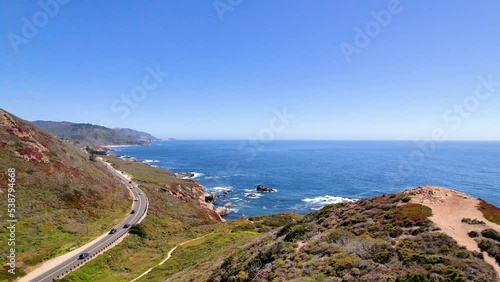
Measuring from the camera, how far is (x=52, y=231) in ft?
158

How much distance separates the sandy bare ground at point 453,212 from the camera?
59.5ft

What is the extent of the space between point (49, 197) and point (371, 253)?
64.0 meters

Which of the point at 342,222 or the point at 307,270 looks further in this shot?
the point at 342,222

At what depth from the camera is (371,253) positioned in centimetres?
1781

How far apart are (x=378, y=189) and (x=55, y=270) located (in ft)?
358

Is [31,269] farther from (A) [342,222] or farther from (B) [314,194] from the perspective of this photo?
(B) [314,194]

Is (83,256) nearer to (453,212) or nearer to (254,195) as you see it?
(453,212)

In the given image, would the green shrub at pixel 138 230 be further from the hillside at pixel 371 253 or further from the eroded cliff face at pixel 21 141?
the eroded cliff face at pixel 21 141

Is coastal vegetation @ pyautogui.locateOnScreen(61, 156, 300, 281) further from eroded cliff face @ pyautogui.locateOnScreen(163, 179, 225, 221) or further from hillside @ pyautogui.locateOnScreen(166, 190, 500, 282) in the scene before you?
hillside @ pyautogui.locateOnScreen(166, 190, 500, 282)

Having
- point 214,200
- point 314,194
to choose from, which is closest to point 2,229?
point 214,200

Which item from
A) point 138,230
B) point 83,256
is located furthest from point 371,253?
point 138,230

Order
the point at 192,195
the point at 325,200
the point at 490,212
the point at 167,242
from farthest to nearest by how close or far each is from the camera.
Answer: the point at 192,195 < the point at 325,200 < the point at 167,242 < the point at 490,212

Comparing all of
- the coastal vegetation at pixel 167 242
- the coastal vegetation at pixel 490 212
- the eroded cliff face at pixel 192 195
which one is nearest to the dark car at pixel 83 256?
the coastal vegetation at pixel 167 242

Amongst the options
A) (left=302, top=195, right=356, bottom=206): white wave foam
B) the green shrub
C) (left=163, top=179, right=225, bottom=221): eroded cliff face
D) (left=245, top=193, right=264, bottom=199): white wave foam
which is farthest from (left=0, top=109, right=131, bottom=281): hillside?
(left=302, top=195, right=356, bottom=206): white wave foam
